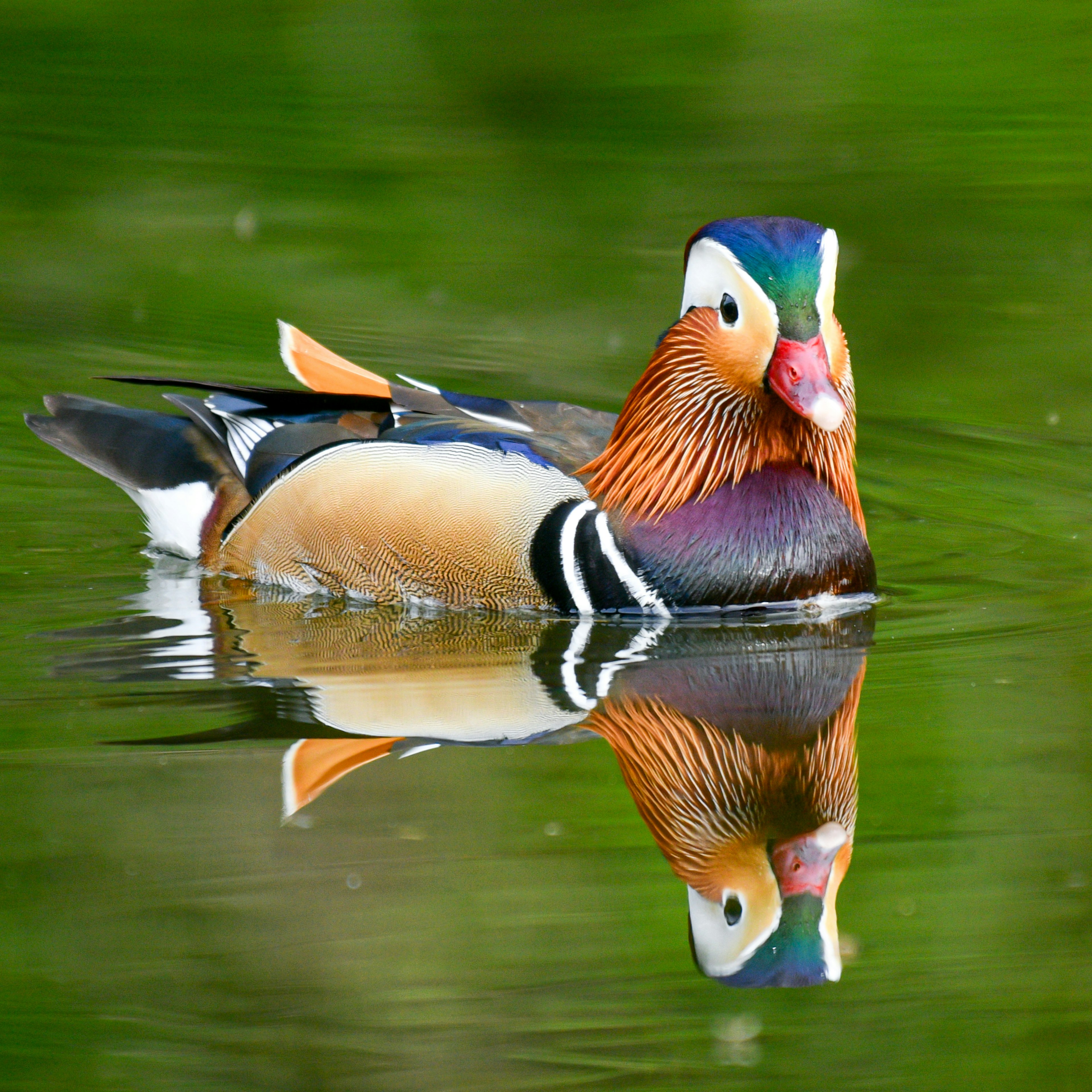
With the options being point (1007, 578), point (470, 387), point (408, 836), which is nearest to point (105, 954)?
point (408, 836)

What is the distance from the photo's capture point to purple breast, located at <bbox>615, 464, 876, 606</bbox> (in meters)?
4.92

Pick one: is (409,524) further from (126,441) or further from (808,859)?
(808,859)

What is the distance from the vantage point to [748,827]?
11.8 ft

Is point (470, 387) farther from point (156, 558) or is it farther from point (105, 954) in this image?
point (105, 954)

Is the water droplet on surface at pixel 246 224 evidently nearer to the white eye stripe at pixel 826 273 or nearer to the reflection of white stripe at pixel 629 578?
the reflection of white stripe at pixel 629 578

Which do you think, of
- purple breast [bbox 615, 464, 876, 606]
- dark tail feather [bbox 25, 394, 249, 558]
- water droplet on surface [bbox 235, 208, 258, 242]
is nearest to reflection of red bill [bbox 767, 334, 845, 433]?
purple breast [bbox 615, 464, 876, 606]

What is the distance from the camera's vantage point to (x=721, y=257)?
15.5ft

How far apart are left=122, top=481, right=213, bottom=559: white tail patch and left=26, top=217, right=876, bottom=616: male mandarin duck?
0.20 m

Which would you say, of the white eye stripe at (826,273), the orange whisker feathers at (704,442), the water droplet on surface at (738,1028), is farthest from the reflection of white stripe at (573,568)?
the water droplet on surface at (738,1028)

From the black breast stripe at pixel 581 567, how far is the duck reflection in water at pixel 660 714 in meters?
0.08

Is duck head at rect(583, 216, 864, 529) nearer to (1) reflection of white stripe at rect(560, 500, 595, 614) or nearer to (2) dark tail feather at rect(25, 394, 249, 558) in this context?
(1) reflection of white stripe at rect(560, 500, 595, 614)

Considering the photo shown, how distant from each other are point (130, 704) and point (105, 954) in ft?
3.91

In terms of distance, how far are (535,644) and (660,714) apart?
26.9 inches

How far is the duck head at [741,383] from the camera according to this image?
15.1 ft
